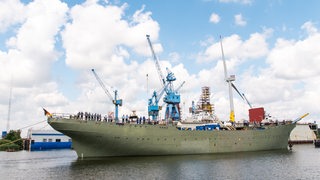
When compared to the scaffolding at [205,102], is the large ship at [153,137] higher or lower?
lower

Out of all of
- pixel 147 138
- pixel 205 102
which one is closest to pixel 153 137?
pixel 147 138

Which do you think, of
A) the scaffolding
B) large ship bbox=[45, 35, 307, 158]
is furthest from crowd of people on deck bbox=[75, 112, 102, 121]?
the scaffolding

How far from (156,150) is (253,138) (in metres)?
20.7

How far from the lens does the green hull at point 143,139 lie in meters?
39.4

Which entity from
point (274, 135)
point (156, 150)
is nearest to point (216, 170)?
point (156, 150)

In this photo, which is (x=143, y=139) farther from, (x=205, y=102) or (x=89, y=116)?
(x=205, y=102)

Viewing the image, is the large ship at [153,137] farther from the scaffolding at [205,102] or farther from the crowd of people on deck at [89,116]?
the scaffolding at [205,102]

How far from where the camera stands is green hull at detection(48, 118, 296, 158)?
39.4 meters

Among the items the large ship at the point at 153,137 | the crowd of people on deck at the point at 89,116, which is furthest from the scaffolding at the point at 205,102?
the crowd of people on deck at the point at 89,116

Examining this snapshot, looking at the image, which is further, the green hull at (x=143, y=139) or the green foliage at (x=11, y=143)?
the green foliage at (x=11, y=143)

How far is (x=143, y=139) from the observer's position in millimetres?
A: 42500

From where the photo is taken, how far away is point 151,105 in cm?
6912

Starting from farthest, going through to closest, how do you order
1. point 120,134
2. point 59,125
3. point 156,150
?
point 156,150 → point 120,134 → point 59,125

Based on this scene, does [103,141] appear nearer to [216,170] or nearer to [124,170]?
[124,170]
